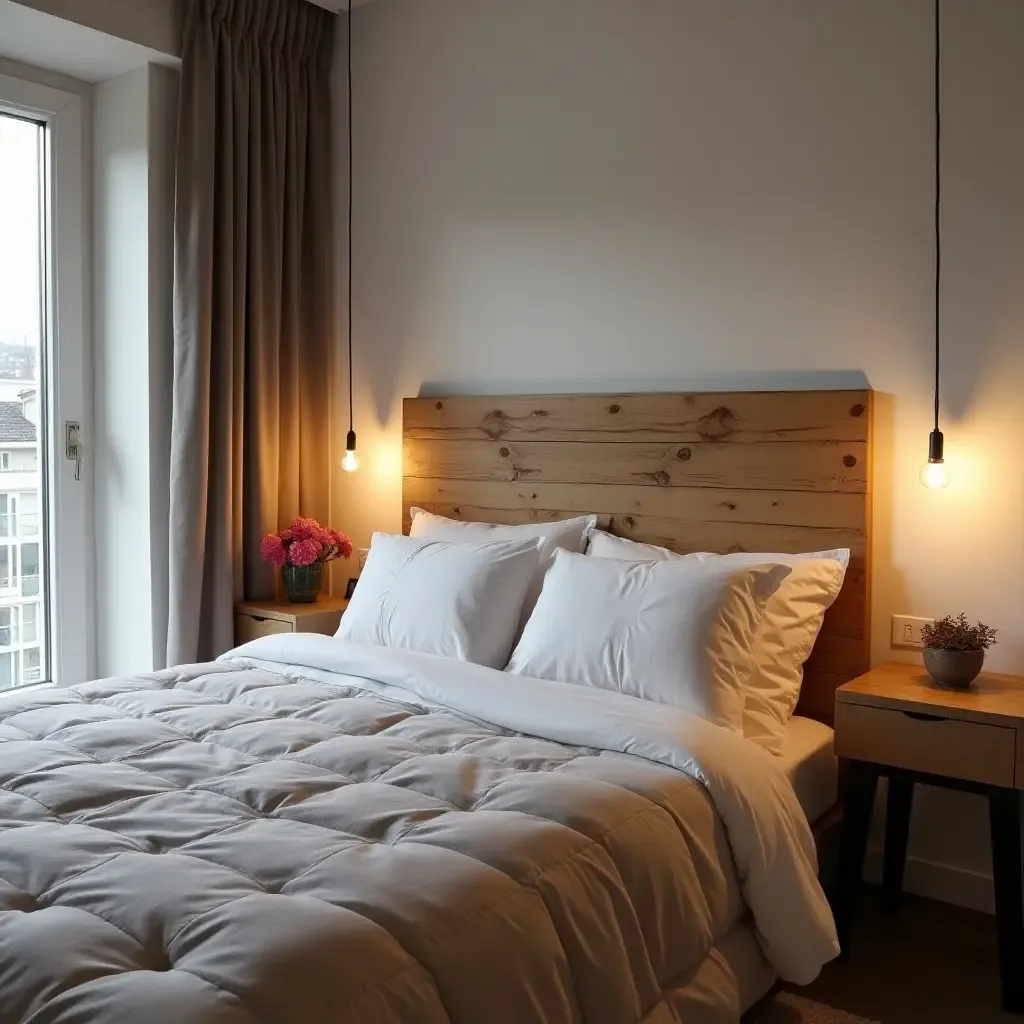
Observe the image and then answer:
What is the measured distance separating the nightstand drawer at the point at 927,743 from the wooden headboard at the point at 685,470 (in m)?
0.36

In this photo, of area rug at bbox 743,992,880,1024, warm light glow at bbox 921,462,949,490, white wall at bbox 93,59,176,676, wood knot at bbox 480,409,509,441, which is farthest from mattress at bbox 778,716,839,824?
white wall at bbox 93,59,176,676

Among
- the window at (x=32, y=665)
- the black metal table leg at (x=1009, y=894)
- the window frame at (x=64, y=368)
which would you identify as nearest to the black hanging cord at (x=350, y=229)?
the window frame at (x=64, y=368)

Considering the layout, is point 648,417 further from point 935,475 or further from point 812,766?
point 812,766

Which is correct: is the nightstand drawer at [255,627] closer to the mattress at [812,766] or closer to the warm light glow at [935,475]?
the mattress at [812,766]

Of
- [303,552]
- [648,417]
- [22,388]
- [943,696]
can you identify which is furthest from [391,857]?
[22,388]

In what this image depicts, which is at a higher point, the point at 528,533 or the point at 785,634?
the point at 528,533

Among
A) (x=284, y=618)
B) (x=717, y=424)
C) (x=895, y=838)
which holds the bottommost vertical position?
(x=895, y=838)

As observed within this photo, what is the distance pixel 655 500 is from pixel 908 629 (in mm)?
787

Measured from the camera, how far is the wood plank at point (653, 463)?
2.88m

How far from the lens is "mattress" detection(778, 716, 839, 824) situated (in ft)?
8.43

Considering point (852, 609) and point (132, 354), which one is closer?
point (852, 609)

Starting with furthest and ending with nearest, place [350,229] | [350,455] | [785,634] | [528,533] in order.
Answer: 1. [350,229]
2. [350,455]
3. [528,533]
4. [785,634]

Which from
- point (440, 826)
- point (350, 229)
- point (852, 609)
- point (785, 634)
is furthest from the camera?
point (350, 229)

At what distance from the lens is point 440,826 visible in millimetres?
1780
